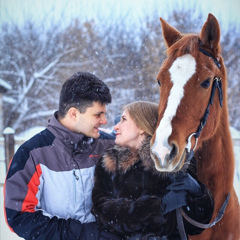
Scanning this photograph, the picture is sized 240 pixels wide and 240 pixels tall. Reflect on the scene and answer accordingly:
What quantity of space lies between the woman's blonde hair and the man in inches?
8.2

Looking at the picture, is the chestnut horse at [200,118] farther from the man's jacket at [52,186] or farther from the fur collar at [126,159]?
the man's jacket at [52,186]

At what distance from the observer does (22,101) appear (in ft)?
49.9

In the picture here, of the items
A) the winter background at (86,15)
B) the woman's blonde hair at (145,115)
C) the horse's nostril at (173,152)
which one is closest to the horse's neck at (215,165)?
the woman's blonde hair at (145,115)

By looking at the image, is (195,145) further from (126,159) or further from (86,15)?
(86,15)

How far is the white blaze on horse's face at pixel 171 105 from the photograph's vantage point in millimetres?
1521

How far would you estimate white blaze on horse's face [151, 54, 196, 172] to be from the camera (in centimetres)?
152

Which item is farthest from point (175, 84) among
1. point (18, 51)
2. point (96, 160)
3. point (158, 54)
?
point (18, 51)

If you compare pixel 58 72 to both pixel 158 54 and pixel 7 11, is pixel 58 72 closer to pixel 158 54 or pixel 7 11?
pixel 7 11

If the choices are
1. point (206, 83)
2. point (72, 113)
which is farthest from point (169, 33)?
point (72, 113)

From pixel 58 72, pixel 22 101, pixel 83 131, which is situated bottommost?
pixel 22 101

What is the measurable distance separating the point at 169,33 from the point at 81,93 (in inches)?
32.4

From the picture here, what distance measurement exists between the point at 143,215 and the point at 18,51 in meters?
15.9

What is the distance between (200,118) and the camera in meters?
1.78

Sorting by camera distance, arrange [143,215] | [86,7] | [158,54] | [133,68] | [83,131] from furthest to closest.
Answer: [86,7], [133,68], [158,54], [83,131], [143,215]
